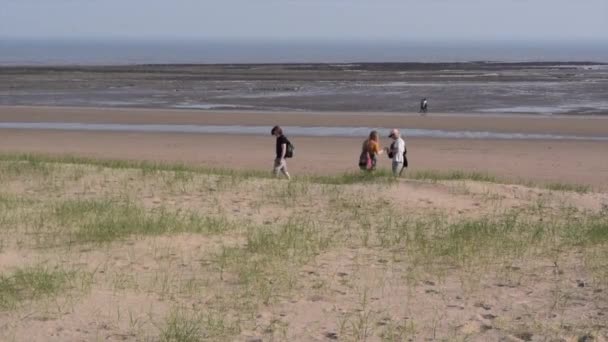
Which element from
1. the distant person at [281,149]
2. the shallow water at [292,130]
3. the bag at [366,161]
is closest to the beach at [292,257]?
the bag at [366,161]

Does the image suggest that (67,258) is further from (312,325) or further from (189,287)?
(312,325)

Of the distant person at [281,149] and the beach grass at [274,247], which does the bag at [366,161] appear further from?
the distant person at [281,149]

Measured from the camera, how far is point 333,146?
2839 centimetres

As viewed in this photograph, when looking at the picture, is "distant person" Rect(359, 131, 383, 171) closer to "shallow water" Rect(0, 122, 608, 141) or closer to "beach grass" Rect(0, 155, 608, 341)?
"beach grass" Rect(0, 155, 608, 341)

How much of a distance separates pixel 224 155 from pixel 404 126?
10.1m

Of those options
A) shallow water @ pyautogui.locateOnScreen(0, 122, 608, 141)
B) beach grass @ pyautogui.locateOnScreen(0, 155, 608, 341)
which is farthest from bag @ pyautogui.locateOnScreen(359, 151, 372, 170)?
shallow water @ pyautogui.locateOnScreen(0, 122, 608, 141)

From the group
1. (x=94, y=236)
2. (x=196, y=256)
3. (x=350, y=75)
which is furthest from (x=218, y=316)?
(x=350, y=75)

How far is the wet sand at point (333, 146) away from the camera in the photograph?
24109 millimetres

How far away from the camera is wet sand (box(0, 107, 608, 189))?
24.1 meters

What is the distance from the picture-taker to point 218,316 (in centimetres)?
789

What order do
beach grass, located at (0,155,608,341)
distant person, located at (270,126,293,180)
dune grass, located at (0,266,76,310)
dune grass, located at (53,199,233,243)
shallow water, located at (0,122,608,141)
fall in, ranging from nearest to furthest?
beach grass, located at (0,155,608,341)
dune grass, located at (0,266,76,310)
dune grass, located at (53,199,233,243)
distant person, located at (270,126,293,180)
shallow water, located at (0,122,608,141)

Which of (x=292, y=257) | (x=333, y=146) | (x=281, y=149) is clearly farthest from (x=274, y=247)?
(x=333, y=146)

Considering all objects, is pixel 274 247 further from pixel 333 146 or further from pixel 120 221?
pixel 333 146

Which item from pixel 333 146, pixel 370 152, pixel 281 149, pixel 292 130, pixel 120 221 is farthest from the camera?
pixel 292 130
